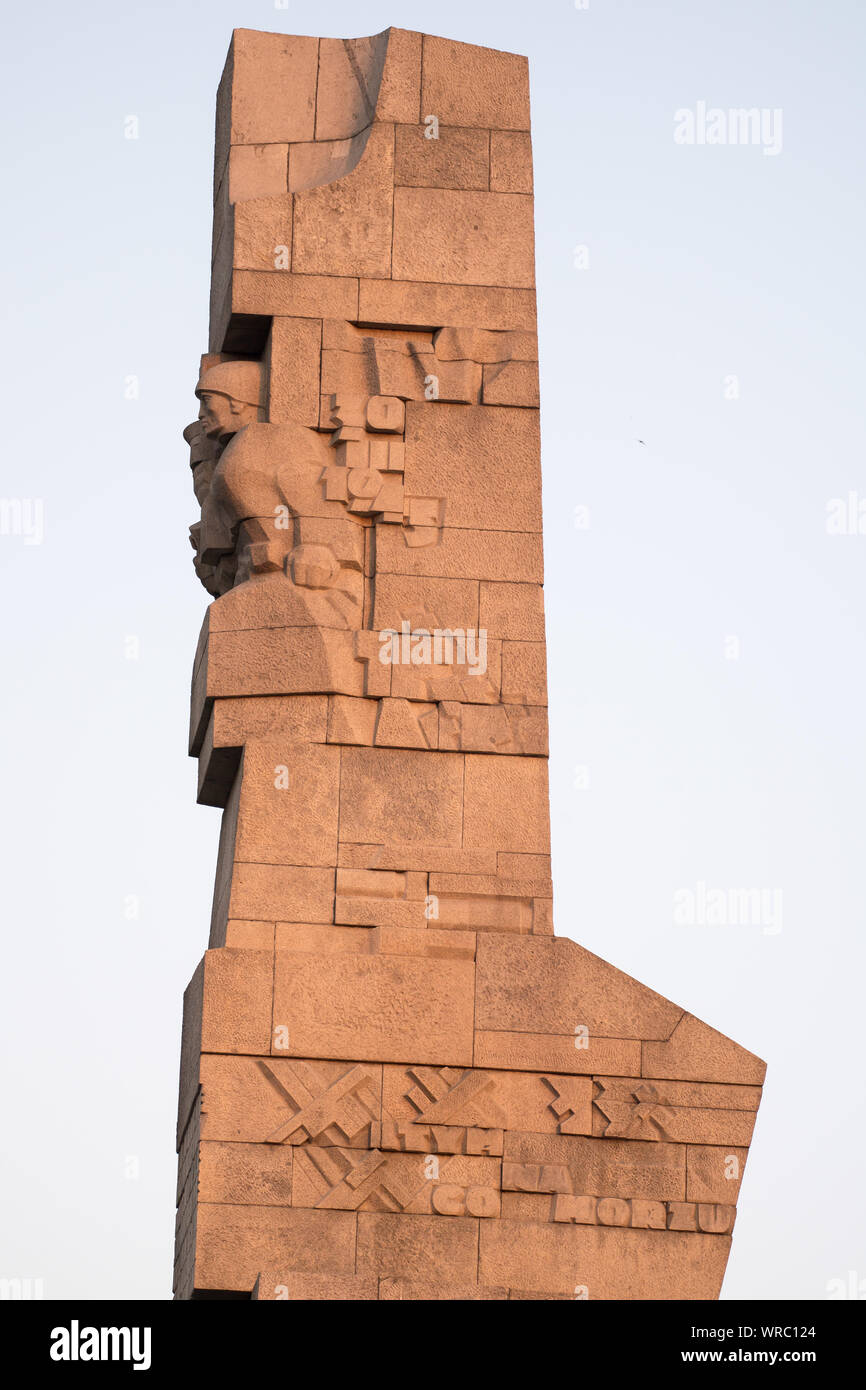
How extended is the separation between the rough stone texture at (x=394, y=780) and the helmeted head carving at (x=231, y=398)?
0.06 feet

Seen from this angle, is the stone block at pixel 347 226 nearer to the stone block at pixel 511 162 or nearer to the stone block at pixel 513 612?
the stone block at pixel 511 162

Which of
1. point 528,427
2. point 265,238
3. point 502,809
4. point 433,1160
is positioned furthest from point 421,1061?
point 265,238

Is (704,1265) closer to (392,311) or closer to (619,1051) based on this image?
(619,1051)

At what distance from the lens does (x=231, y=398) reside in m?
14.7

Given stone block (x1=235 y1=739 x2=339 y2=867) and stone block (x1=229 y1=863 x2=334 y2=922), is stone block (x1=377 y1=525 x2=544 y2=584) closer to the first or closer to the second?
stone block (x1=235 y1=739 x2=339 y2=867)

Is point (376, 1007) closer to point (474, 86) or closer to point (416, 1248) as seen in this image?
point (416, 1248)

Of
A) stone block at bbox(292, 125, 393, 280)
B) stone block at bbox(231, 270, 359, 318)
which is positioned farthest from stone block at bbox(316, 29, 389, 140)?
stone block at bbox(231, 270, 359, 318)

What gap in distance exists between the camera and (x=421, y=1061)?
524 inches

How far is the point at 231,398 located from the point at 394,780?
268 cm

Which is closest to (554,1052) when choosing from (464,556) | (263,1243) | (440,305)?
(263,1243)

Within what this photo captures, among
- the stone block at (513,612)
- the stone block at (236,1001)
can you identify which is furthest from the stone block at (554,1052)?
the stone block at (513,612)

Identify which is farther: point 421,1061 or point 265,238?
point 265,238

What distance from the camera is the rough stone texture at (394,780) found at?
516 inches
